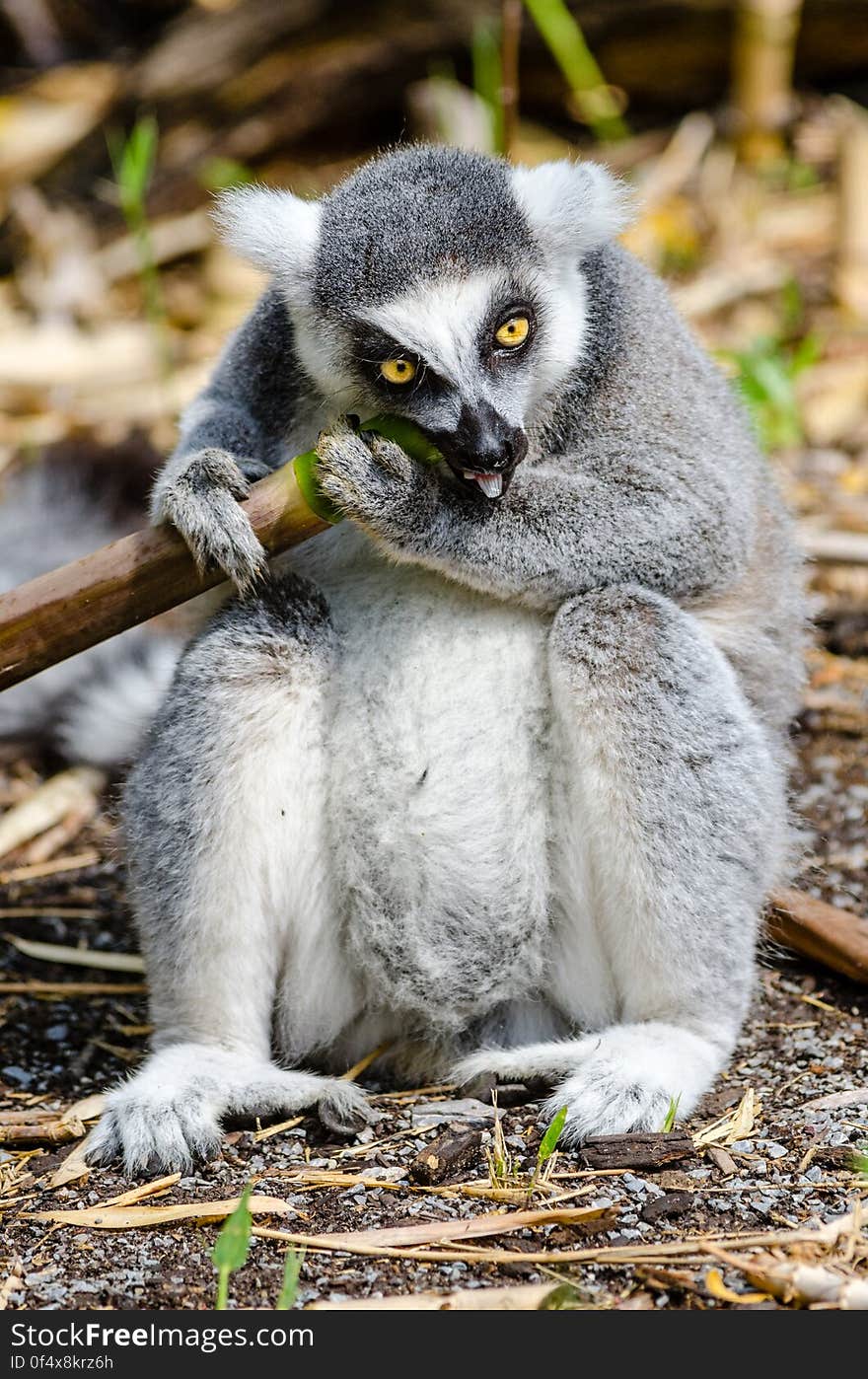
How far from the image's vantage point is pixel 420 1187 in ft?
13.9

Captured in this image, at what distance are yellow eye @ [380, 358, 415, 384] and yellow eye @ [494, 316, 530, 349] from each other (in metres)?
0.27

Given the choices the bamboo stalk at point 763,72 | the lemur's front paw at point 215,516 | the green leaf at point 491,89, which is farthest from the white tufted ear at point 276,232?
the bamboo stalk at point 763,72

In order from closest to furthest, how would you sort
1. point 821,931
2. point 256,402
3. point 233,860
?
point 233,860 < point 256,402 < point 821,931

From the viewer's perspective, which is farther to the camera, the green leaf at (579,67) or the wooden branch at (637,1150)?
the green leaf at (579,67)

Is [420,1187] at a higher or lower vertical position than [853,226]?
lower

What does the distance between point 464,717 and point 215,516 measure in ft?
3.33

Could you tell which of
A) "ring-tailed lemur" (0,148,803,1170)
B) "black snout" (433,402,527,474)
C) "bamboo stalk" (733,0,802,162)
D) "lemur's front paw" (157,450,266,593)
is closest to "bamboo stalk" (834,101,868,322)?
"bamboo stalk" (733,0,802,162)

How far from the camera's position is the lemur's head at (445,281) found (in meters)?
4.32

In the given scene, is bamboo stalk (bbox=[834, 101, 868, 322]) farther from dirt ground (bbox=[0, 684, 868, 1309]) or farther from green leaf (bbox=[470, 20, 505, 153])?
dirt ground (bbox=[0, 684, 868, 1309])

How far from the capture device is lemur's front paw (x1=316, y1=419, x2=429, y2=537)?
14.5 ft

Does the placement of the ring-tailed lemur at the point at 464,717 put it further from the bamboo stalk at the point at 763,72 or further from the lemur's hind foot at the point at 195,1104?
the bamboo stalk at the point at 763,72

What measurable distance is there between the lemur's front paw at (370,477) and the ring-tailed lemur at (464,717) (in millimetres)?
11

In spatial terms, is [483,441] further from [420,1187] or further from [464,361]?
[420,1187]

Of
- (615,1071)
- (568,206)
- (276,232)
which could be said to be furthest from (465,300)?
(615,1071)
